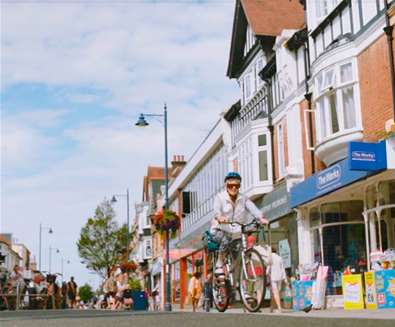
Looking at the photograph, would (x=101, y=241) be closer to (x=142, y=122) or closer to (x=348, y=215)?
(x=142, y=122)

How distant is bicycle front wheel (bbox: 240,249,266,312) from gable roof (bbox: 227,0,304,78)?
22708 millimetres

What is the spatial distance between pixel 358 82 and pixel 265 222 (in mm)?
13043

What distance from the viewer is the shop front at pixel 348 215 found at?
62.3 ft

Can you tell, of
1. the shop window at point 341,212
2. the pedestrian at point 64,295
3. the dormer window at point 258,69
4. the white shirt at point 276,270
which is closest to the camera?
the white shirt at point 276,270

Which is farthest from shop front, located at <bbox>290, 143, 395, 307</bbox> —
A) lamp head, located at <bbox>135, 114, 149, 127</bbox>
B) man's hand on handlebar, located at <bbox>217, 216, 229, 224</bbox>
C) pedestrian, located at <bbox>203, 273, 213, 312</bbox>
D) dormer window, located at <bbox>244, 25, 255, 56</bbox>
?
lamp head, located at <bbox>135, 114, 149, 127</bbox>

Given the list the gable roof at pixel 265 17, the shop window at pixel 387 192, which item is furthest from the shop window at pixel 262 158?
the shop window at pixel 387 192

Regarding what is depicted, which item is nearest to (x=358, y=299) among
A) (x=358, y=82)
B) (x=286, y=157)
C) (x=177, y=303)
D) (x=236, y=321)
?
(x=358, y=82)

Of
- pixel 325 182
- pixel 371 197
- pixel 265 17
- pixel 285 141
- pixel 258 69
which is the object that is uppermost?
pixel 265 17

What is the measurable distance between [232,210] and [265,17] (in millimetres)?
23990

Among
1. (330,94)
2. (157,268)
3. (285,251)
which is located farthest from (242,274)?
(157,268)

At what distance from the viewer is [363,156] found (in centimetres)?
1866

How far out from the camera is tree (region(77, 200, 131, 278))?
218 feet

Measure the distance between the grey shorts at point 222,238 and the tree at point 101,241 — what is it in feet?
187

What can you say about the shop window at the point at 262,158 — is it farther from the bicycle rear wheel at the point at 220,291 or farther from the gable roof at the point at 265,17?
the bicycle rear wheel at the point at 220,291
